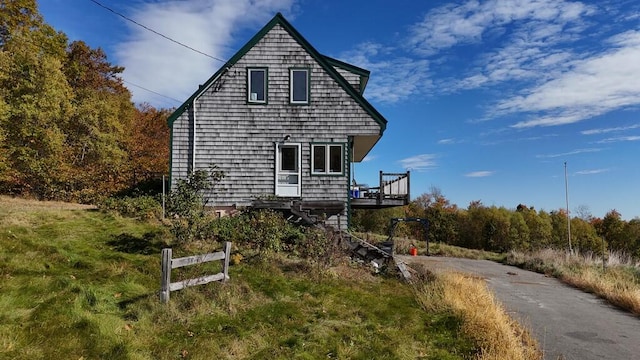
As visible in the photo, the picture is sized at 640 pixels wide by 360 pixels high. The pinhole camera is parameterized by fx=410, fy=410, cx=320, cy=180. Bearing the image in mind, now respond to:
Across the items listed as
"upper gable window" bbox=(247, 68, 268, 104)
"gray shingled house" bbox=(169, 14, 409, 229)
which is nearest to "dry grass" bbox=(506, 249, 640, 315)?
"gray shingled house" bbox=(169, 14, 409, 229)

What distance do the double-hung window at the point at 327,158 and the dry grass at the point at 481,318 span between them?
25.3ft

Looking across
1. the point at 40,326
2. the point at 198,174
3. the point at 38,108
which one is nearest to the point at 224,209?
the point at 198,174

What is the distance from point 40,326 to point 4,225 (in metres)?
8.65

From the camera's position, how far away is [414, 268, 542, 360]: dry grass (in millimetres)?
7715

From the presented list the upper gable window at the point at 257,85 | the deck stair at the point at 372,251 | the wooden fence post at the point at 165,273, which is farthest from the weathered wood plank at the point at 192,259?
the upper gable window at the point at 257,85

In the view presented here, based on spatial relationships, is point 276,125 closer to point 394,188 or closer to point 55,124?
point 394,188

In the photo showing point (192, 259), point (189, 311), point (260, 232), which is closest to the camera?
point (189, 311)

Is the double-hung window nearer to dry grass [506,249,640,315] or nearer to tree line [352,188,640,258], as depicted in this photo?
dry grass [506,249,640,315]

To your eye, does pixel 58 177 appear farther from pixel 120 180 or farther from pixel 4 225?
pixel 4 225

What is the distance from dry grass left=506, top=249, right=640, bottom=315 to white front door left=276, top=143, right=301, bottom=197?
494 inches

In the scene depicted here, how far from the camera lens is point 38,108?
24.5 m

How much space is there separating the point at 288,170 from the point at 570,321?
12.7m

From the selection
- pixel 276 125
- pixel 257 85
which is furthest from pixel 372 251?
pixel 257 85

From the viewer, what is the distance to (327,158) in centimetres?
1950
